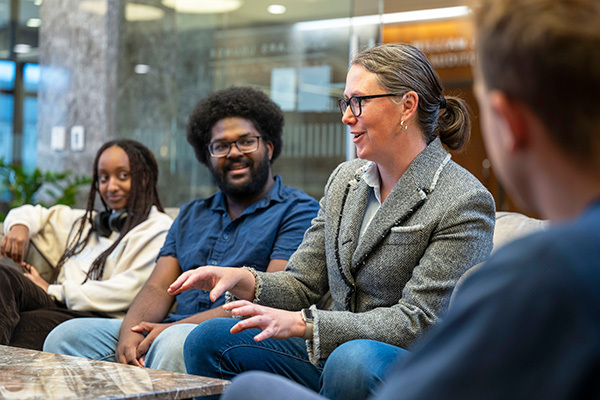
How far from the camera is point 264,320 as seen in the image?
1.51m

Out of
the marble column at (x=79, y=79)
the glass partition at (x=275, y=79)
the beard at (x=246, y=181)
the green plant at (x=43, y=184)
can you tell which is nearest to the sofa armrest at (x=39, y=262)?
the green plant at (x=43, y=184)

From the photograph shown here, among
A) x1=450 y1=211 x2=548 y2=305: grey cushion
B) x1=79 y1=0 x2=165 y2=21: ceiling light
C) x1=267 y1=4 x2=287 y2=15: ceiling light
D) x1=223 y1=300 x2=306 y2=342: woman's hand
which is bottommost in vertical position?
x1=223 y1=300 x2=306 y2=342: woman's hand

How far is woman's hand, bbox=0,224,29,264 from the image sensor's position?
2.98 meters

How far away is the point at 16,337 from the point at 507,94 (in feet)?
7.38

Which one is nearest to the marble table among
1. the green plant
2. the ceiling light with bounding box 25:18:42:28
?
the green plant

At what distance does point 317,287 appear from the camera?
6.82ft

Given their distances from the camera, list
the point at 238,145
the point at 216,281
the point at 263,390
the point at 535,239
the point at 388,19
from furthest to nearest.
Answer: the point at 388,19 < the point at 238,145 < the point at 216,281 < the point at 263,390 < the point at 535,239

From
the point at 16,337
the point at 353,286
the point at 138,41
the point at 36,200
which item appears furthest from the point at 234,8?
the point at 353,286

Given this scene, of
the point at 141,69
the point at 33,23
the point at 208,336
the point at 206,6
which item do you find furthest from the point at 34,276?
the point at 33,23

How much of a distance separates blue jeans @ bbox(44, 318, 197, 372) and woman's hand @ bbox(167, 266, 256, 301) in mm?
295

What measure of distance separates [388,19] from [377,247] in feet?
23.1

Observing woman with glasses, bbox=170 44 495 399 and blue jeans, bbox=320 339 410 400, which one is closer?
blue jeans, bbox=320 339 410 400

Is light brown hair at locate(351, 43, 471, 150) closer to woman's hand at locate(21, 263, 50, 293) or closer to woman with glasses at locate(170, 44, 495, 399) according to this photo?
woman with glasses at locate(170, 44, 495, 399)

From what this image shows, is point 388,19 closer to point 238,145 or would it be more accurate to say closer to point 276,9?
point 276,9
